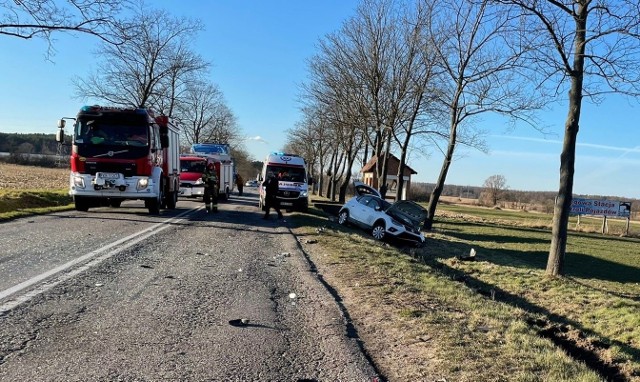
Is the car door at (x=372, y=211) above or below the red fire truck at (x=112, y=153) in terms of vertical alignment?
below

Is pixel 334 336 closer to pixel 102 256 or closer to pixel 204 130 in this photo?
pixel 102 256

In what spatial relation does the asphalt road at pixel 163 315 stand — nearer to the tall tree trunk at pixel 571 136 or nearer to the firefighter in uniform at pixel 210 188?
the tall tree trunk at pixel 571 136

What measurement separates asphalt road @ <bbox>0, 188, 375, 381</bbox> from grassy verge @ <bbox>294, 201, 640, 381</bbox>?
1.53 ft

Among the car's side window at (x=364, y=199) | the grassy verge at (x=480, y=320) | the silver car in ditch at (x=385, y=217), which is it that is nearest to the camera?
the grassy verge at (x=480, y=320)

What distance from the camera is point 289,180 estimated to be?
23.3 meters

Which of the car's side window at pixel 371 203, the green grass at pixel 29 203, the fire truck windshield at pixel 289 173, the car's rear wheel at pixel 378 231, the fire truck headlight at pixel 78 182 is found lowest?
the car's rear wheel at pixel 378 231

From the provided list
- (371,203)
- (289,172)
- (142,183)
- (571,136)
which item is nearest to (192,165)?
(289,172)

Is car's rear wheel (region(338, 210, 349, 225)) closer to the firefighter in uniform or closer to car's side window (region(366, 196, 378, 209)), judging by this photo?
car's side window (region(366, 196, 378, 209))

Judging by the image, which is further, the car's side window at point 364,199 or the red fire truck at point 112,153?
the car's side window at point 364,199

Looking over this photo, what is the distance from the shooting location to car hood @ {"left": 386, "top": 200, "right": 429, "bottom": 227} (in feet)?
61.6

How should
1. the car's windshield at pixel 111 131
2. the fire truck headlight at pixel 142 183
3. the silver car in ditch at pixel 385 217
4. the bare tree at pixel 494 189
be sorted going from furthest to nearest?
the bare tree at pixel 494 189 → the silver car in ditch at pixel 385 217 → the fire truck headlight at pixel 142 183 → the car's windshield at pixel 111 131

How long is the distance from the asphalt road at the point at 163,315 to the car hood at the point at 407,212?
31.0 ft

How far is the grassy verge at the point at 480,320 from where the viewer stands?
4355 mm

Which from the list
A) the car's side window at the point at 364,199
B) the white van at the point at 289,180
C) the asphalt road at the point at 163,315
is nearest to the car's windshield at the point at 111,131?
the asphalt road at the point at 163,315
